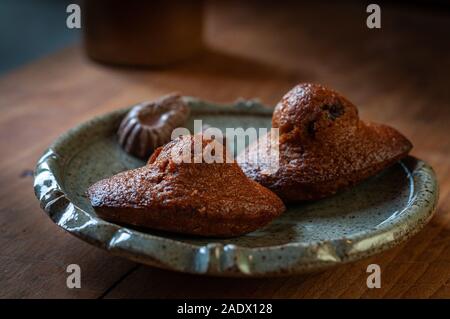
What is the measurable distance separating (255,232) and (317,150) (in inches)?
5.4

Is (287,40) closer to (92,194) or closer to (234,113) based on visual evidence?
(234,113)

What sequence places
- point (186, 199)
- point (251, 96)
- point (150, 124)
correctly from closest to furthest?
point (186, 199) → point (150, 124) → point (251, 96)

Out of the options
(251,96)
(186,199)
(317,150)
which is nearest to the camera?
(186,199)

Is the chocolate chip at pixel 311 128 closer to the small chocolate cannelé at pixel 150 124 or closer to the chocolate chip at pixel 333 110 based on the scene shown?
the chocolate chip at pixel 333 110

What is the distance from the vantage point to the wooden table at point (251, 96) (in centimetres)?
73

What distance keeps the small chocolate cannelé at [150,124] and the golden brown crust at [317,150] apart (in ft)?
0.55

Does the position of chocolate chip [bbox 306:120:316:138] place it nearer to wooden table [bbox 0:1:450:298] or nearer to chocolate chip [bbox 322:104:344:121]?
chocolate chip [bbox 322:104:344:121]

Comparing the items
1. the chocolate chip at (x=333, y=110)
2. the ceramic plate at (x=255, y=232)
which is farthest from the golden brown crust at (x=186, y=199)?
the chocolate chip at (x=333, y=110)

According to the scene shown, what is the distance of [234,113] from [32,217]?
34 cm

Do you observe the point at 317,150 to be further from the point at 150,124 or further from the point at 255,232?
the point at 150,124

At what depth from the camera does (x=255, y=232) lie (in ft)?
2.51

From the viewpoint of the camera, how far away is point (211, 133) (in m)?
0.96

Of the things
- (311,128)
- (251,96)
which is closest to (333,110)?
(311,128)

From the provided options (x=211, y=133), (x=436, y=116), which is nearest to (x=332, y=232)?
(x=211, y=133)
